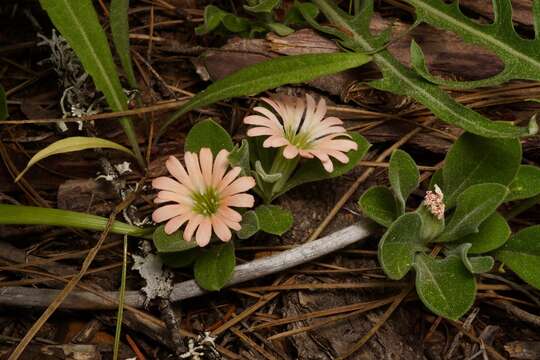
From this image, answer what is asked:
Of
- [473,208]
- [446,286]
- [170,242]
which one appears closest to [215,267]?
[170,242]

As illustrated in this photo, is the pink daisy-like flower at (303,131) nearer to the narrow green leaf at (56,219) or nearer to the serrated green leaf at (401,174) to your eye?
the serrated green leaf at (401,174)

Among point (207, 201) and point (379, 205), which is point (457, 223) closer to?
point (379, 205)

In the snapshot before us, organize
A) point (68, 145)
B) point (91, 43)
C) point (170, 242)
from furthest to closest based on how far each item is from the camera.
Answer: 1. point (91, 43)
2. point (68, 145)
3. point (170, 242)

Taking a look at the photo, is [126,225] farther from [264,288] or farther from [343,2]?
[343,2]

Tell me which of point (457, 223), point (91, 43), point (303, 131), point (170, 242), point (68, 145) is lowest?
point (457, 223)

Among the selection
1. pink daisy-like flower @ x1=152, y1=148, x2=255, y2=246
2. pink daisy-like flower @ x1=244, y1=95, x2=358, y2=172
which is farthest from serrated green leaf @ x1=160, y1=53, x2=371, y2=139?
pink daisy-like flower @ x1=152, y1=148, x2=255, y2=246

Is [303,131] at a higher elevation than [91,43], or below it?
below

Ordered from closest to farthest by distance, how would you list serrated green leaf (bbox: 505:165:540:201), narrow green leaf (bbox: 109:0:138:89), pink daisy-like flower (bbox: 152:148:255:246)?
pink daisy-like flower (bbox: 152:148:255:246) → serrated green leaf (bbox: 505:165:540:201) → narrow green leaf (bbox: 109:0:138:89)

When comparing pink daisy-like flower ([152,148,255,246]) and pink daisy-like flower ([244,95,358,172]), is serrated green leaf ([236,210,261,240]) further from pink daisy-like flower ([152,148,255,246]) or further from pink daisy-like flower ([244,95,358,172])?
pink daisy-like flower ([244,95,358,172])
